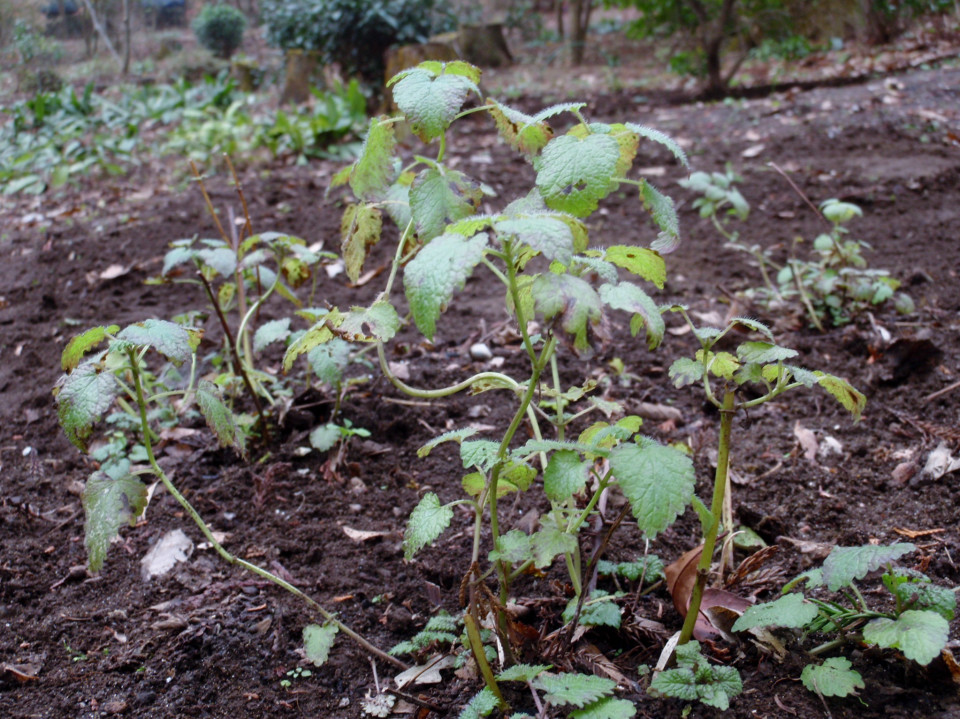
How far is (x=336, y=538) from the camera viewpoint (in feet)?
5.86

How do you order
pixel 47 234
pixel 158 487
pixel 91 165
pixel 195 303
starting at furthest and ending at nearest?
pixel 91 165 < pixel 47 234 < pixel 195 303 < pixel 158 487

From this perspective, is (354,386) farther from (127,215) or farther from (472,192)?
(127,215)

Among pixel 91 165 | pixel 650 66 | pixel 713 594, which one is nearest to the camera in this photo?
pixel 713 594

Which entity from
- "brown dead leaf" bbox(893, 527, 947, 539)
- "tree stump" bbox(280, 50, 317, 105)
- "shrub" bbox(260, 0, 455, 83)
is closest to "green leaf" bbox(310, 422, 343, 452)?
"brown dead leaf" bbox(893, 527, 947, 539)

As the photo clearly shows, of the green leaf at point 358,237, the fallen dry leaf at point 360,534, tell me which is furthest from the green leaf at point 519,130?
the fallen dry leaf at point 360,534

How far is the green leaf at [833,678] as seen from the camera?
114 centimetres

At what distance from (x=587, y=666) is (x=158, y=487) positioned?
4.29 feet

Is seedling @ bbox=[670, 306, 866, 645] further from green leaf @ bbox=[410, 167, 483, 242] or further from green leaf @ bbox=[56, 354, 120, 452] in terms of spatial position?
green leaf @ bbox=[56, 354, 120, 452]

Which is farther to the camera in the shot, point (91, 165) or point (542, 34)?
point (542, 34)

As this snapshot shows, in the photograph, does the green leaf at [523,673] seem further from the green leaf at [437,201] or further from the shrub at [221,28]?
the shrub at [221,28]

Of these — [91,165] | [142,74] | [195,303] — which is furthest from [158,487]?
[142,74]

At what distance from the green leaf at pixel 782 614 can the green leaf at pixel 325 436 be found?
118 centimetres

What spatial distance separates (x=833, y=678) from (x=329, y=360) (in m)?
1.28

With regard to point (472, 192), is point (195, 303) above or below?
below
